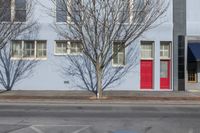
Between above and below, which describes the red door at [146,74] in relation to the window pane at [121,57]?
below

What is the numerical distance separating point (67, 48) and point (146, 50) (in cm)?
601

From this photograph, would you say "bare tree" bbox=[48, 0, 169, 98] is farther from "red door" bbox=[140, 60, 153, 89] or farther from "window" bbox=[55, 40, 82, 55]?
"red door" bbox=[140, 60, 153, 89]

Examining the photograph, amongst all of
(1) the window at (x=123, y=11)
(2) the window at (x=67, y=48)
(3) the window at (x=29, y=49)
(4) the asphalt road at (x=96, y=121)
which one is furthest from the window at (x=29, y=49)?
(4) the asphalt road at (x=96, y=121)

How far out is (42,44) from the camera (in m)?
34.6

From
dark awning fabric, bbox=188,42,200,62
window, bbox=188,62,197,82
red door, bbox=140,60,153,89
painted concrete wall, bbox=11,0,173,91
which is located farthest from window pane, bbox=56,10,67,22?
window, bbox=188,62,197,82

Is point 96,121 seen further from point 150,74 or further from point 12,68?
point 12,68

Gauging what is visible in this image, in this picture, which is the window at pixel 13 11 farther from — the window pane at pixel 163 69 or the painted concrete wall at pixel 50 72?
the window pane at pixel 163 69

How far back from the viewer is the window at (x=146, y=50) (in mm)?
34750

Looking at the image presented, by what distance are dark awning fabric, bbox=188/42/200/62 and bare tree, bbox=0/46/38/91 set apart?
446 inches

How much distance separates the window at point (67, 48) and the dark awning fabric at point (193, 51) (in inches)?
317

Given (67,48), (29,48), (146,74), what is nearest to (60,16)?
(67,48)

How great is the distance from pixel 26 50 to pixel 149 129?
2153cm

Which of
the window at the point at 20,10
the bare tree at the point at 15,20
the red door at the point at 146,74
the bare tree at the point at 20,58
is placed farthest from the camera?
the red door at the point at 146,74

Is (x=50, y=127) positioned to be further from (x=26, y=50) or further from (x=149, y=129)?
(x=26, y=50)
